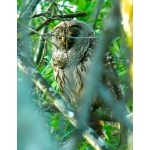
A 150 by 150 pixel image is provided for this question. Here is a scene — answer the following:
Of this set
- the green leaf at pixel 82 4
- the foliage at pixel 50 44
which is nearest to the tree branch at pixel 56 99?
the foliage at pixel 50 44

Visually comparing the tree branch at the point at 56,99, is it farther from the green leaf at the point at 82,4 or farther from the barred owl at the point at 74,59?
the green leaf at the point at 82,4

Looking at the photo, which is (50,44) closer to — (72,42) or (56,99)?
(72,42)

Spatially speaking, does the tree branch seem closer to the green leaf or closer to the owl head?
the owl head

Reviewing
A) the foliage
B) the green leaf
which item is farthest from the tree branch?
the green leaf

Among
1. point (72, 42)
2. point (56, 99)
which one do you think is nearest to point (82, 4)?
point (72, 42)
